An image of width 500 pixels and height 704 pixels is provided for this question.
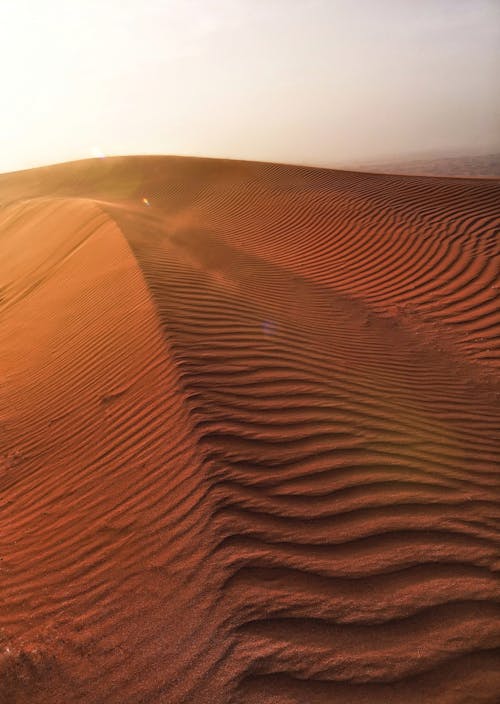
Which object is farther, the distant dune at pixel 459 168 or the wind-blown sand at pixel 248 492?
the distant dune at pixel 459 168

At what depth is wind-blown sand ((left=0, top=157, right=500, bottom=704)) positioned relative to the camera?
178 centimetres

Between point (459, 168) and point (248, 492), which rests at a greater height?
point (459, 168)

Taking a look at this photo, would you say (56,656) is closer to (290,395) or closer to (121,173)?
(290,395)

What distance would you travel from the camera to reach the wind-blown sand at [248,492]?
1775 millimetres

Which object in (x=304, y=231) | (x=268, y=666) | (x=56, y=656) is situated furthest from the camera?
(x=304, y=231)

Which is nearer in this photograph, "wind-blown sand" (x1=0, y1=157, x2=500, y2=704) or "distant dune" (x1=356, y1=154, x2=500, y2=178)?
"wind-blown sand" (x1=0, y1=157, x2=500, y2=704)

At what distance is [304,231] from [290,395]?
24.8 feet

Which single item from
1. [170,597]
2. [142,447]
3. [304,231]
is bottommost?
[170,597]

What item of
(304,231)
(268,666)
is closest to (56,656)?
(268,666)

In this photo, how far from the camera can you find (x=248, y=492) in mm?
2480

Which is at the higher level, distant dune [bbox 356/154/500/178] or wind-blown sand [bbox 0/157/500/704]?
distant dune [bbox 356/154/500/178]

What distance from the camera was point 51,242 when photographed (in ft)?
34.4

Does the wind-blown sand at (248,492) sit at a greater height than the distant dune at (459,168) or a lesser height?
lesser

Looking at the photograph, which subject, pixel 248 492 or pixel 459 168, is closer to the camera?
pixel 248 492
